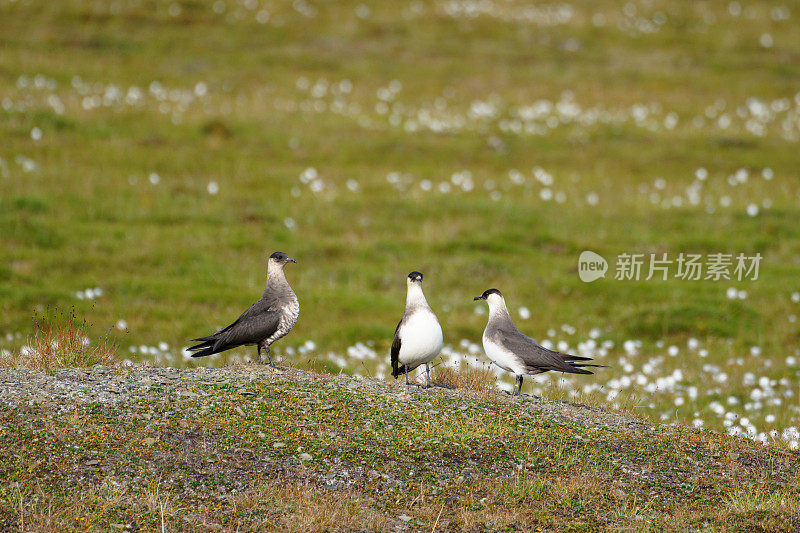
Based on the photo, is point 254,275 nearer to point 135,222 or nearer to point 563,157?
point 135,222

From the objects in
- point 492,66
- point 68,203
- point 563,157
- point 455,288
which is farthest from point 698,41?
point 68,203

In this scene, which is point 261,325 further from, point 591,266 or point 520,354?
point 591,266

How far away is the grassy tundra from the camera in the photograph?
1603 centimetres

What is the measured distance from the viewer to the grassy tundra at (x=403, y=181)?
16.0 meters

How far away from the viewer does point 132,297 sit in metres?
17.0

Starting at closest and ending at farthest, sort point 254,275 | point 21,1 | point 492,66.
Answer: point 254,275, point 492,66, point 21,1

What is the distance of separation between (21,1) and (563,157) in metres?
30.2

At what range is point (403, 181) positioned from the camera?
24484mm

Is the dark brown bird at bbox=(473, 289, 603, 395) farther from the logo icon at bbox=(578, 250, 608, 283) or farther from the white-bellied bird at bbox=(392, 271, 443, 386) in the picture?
the logo icon at bbox=(578, 250, 608, 283)

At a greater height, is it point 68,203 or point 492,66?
point 492,66

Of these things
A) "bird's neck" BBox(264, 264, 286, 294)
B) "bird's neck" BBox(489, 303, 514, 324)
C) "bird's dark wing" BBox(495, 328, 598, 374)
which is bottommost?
"bird's dark wing" BBox(495, 328, 598, 374)

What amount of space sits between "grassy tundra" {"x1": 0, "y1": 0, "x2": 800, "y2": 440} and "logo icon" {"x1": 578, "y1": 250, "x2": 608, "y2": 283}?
0.95 feet

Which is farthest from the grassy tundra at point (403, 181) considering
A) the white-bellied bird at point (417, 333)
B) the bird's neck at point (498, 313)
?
the white-bellied bird at point (417, 333)

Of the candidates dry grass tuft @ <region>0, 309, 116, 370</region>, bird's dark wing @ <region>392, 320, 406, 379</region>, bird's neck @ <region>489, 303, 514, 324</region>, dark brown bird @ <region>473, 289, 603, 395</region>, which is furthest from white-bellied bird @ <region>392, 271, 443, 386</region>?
dry grass tuft @ <region>0, 309, 116, 370</region>
